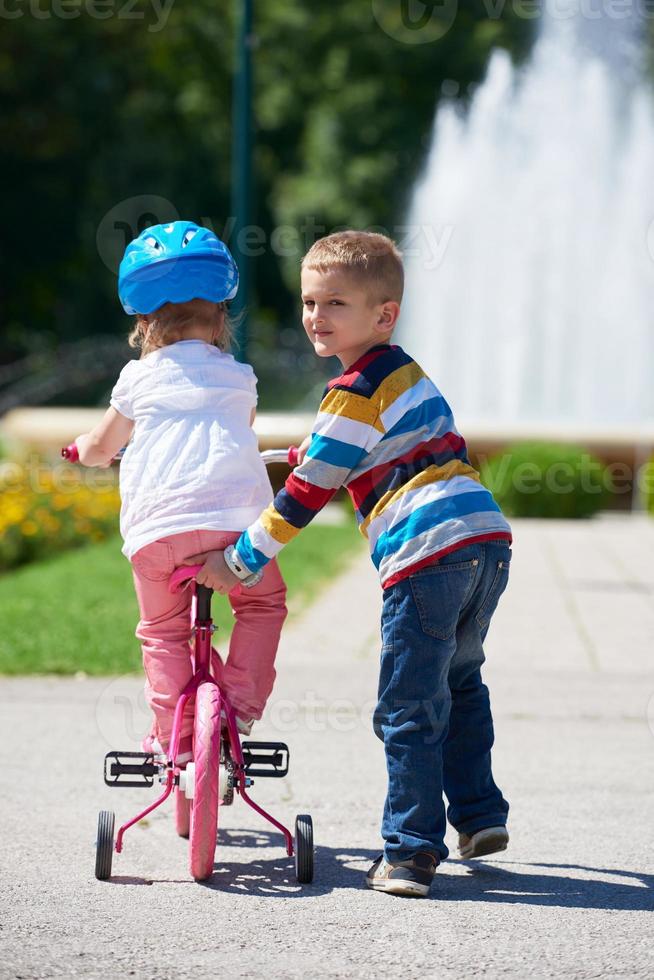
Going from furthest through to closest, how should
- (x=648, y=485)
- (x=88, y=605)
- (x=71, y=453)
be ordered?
(x=648, y=485) → (x=88, y=605) → (x=71, y=453)

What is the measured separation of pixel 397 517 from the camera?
11.8 ft

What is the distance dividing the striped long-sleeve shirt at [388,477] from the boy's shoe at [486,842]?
0.78 meters

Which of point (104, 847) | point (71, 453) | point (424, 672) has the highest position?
point (71, 453)

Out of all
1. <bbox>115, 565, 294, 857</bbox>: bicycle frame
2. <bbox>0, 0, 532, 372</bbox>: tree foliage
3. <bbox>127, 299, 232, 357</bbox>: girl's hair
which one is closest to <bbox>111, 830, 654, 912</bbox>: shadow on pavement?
<bbox>115, 565, 294, 857</bbox>: bicycle frame

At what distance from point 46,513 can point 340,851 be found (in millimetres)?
7585

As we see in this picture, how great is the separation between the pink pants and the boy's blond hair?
72cm

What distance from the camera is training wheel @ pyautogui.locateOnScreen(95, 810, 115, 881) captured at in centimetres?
369

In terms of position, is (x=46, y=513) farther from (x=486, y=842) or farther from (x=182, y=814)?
(x=486, y=842)

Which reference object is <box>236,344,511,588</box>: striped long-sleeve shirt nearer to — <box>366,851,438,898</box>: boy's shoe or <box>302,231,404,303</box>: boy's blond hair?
<box>302,231,404,303</box>: boy's blond hair

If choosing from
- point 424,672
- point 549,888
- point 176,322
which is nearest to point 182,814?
point 424,672

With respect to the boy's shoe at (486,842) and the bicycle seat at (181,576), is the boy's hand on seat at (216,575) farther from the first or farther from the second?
the boy's shoe at (486,842)

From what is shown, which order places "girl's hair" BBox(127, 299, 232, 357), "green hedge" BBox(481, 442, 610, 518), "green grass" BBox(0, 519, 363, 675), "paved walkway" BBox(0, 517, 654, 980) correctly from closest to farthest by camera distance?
"paved walkway" BBox(0, 517, 654, 980), "girl's hair" BBox(127, 299, 232, 357), "green grass" BBox(0, 519, 363, 675), "green hedge" BBox(481, 442, 610, 518)

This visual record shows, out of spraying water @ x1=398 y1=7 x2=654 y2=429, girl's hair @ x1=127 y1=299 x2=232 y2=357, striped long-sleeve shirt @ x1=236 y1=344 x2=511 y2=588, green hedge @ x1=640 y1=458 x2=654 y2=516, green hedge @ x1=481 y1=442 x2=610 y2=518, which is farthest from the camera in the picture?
spraying water @ x1=398 y1=7 x2=654 y2=429

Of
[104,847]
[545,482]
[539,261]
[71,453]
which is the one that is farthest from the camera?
[539,261]
